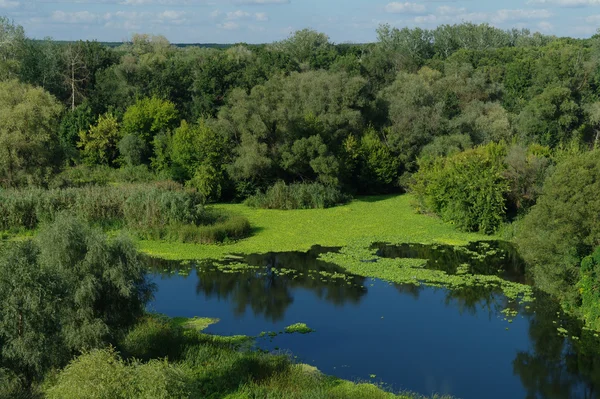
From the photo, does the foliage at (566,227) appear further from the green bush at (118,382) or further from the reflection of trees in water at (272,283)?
the green bush at (118,382)

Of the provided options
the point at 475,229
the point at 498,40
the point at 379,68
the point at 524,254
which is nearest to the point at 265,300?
the point at 524,254

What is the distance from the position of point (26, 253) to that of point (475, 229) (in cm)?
2424

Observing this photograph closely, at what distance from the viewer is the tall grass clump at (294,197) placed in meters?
37.8

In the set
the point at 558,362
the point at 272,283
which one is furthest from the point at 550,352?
the point at 272,283

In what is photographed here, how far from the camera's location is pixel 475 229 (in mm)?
33344

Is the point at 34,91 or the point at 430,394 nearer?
the point at 430,394

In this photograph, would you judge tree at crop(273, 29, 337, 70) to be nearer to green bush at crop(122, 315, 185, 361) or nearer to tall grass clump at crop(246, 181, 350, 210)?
tall grass clump at crop(246, 181, 350, 210)

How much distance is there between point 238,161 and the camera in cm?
3825

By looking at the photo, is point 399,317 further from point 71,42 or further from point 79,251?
point 71,42

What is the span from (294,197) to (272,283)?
507 inches

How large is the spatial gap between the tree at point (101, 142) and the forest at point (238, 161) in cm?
11

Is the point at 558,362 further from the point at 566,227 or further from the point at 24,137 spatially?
the point at 24,137

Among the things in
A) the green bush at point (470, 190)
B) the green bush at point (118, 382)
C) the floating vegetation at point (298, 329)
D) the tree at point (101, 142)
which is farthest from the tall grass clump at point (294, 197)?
the green bush at point (118, 382)

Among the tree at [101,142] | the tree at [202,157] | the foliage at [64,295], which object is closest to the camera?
the foliage at [64,295]
